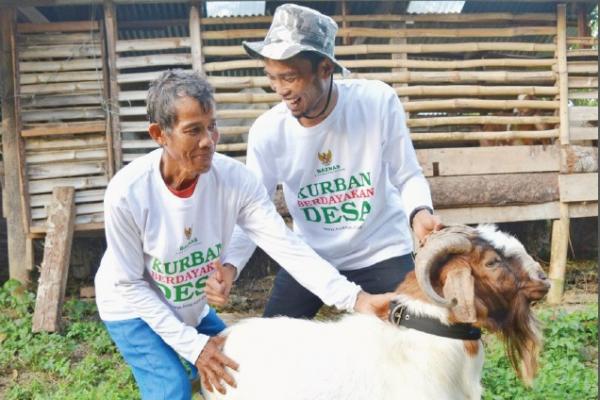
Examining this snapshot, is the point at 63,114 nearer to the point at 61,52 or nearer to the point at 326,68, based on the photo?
the point at 61,52

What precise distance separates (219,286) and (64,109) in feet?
20.0

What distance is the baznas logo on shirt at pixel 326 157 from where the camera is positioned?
13.8 feet

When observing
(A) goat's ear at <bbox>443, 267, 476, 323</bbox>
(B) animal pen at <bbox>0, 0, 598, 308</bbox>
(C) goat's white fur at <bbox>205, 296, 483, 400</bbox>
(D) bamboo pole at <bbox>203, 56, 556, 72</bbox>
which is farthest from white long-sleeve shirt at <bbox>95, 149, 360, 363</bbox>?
(D) bamboo pole at <bbox>203, 56, 556, 72</bbox>

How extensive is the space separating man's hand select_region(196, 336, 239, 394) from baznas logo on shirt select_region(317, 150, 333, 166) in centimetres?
131

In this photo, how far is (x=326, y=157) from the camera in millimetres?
4223

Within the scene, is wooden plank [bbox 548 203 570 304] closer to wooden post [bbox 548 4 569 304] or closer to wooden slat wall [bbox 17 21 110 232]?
wooden post [bbox 548 4 569 304]

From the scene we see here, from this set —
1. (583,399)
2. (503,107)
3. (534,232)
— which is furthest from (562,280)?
(583,399)

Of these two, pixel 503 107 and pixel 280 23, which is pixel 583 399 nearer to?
pixel 280 23

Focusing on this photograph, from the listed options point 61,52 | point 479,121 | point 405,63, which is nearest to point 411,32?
point 405,63

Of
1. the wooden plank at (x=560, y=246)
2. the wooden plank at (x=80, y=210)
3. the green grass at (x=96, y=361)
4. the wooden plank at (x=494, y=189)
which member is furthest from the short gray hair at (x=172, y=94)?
the wooden plank at (x=560, y=246)

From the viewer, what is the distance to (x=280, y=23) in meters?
3.92

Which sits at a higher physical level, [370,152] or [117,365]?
[370,152]

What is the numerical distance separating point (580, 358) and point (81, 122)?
638 cm

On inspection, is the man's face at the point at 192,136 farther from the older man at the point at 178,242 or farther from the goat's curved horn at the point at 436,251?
the goat's curved horn at the point at 436,251
